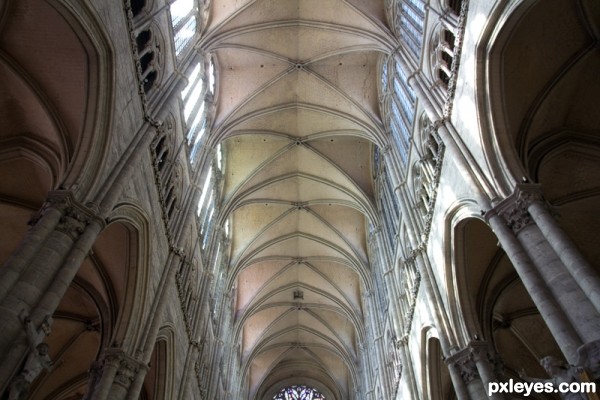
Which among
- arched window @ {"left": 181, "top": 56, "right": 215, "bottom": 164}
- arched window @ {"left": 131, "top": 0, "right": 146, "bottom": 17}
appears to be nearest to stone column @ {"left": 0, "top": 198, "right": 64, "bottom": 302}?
arched window @ {"left": 131, "top": 0, "right": 146, "bottom": 17}

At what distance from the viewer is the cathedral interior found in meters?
7.98

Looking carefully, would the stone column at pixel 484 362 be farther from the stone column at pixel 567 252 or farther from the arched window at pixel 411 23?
the arched window at pixel 411 23

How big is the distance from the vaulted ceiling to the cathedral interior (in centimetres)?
12

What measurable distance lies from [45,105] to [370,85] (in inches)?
524

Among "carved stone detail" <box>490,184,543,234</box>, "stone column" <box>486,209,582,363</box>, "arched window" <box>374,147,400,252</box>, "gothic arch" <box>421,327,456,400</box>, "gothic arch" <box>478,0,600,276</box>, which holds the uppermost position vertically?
"arched window" <box>374,147,400,252</box>

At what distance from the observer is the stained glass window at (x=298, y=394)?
109ft

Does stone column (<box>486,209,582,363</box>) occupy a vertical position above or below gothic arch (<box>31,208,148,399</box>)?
below

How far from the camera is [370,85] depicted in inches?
813

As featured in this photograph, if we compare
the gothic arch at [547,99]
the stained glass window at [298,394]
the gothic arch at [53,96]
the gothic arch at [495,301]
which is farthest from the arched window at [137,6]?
the stained glass window at [298,394]

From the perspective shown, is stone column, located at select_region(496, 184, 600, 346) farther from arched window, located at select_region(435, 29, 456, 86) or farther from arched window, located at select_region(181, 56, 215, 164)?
arched window, located at select_region(181, 56, 215, 164)

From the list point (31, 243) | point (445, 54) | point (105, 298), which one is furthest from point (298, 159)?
point (31, 243)

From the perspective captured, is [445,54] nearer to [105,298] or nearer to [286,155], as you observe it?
[105,298]

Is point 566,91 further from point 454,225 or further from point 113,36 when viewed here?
point 113,36

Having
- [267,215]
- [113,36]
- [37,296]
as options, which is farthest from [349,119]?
[37,296]
